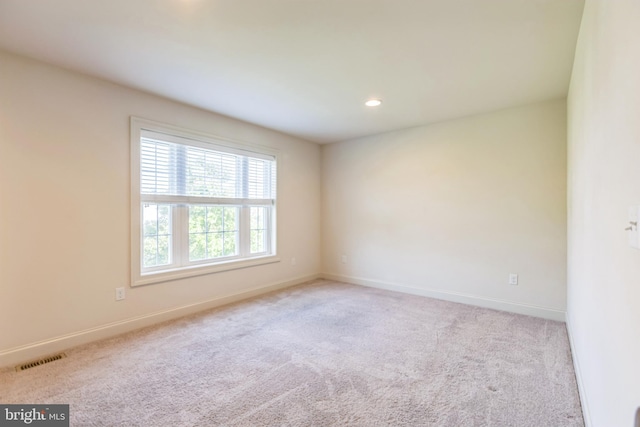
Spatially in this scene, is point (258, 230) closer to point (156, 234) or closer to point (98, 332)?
point (156, 234)

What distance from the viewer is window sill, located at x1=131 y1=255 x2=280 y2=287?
3.06 metres

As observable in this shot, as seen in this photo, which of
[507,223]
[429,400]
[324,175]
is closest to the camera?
[429,400]

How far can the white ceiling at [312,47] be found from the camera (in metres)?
1.81

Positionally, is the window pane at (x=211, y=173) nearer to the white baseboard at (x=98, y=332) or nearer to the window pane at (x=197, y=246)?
the window pane at (x=197, y=246)

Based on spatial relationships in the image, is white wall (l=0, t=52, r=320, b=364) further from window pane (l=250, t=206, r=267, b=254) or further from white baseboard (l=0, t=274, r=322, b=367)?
window pane (l=250, t=206, r=267, b=254)

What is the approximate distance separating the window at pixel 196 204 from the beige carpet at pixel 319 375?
2.48 ft

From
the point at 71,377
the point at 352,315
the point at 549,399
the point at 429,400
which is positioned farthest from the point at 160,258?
the point at 549,399

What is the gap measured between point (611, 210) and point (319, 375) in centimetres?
188

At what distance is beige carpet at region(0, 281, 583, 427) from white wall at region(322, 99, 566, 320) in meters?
0.58

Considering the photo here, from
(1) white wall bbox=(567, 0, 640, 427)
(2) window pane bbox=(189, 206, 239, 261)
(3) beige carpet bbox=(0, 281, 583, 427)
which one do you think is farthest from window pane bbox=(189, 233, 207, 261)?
(1) white wall bbox=(567, 0, 640, 427)

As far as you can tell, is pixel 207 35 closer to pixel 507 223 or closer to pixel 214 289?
pixel 214 289

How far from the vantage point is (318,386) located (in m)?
2.00

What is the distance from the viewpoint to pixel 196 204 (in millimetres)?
3533

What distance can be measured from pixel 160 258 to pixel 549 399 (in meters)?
3.50
